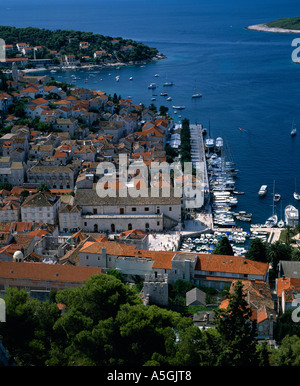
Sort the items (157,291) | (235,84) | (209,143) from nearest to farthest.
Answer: (157,291) < (209,143) < (235,84)

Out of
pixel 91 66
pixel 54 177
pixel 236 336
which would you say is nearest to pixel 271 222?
pixel 54 177

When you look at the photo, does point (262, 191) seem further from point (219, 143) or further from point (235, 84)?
point (235, 84)

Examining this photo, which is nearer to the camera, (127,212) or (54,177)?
(127,212)

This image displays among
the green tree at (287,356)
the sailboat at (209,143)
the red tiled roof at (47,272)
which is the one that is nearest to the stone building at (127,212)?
the red tiled roof at (47,272)

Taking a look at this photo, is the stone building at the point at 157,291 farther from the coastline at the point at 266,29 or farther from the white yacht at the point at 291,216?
the coastline at the point at 266,29

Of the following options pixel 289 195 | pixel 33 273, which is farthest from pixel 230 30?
pixel 33 273

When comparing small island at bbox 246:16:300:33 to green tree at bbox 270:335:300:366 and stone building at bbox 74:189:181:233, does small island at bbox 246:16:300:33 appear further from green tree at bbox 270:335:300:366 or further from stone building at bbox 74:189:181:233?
green tree at bbox 270:335:300:366
